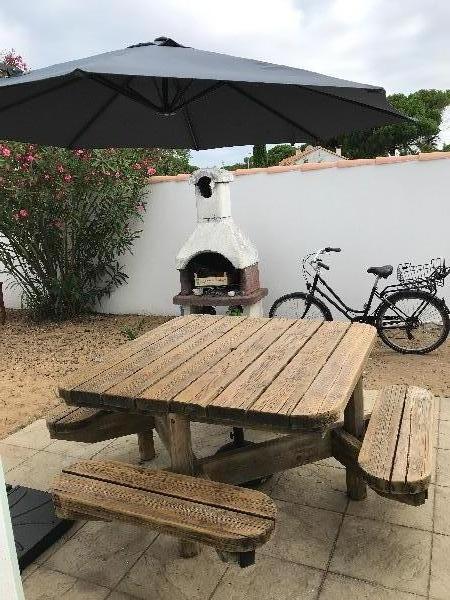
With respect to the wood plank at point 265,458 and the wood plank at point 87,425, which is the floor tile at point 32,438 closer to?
the wood plank at point 87,425

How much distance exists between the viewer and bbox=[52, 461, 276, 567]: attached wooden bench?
178 cm

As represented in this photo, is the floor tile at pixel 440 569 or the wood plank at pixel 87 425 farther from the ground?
the wood plank at pixel 87 425

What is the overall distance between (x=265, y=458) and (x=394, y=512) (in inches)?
31.0

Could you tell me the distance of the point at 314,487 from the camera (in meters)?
2.96

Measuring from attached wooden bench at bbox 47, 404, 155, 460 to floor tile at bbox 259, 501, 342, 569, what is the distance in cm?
101

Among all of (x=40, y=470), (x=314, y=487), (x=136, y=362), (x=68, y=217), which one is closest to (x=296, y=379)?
(x=136, y=362)

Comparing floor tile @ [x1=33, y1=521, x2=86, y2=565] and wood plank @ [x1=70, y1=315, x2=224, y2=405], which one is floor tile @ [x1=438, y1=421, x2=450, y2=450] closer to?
wood plank @ [x1=70, y1=315, x2=224, y2=405]

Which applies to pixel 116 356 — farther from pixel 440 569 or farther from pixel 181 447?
pixel 440 569

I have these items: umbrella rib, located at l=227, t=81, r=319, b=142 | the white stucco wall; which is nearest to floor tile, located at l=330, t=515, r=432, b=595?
umbrella rib, located at l=227, t=81, r=319, b=142

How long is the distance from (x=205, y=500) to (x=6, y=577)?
757mm

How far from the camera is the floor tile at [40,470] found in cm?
318

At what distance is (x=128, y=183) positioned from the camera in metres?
7.01

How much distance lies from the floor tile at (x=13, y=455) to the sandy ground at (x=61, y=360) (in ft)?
0.91

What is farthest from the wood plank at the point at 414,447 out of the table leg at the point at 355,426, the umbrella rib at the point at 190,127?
the umbrella rib at the point at 190,127
